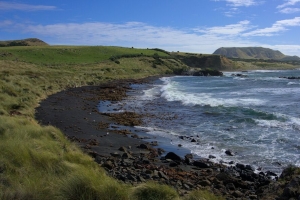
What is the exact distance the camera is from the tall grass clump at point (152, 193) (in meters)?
6.30

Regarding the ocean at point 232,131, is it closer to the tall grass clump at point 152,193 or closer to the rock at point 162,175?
the rock at point 162,175

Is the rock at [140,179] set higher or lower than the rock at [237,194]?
higher

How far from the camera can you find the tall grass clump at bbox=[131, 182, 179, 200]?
6.30 meters

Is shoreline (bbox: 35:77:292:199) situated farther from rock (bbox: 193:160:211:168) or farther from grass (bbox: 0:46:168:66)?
grass (bbox: 0:46:168:66)

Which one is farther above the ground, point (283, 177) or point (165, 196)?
point (165, 196)

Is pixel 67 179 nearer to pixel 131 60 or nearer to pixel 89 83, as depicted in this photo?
pixel 89 83

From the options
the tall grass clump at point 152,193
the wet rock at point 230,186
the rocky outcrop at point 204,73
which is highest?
the rocky outcrop at point 204,73

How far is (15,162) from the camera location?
7.44 metres

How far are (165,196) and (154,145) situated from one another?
29.0ft

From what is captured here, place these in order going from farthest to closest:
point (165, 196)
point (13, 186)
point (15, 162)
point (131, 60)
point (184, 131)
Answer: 1. point (131, 60)
2. point (184, 131)
3. point (15, 162)
4. point (165, 196)
5. point (13, 186)

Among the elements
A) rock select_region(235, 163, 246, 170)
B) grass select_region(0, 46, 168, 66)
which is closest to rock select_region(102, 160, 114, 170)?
rock select_region(235, 163, 246, 170)

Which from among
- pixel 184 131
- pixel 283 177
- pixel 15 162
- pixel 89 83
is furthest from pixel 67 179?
pixel 89 83

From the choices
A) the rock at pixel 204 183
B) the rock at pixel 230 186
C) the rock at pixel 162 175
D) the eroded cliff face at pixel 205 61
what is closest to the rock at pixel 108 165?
the rock at pixel 162 175

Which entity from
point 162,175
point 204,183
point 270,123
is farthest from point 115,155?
point 270,123
